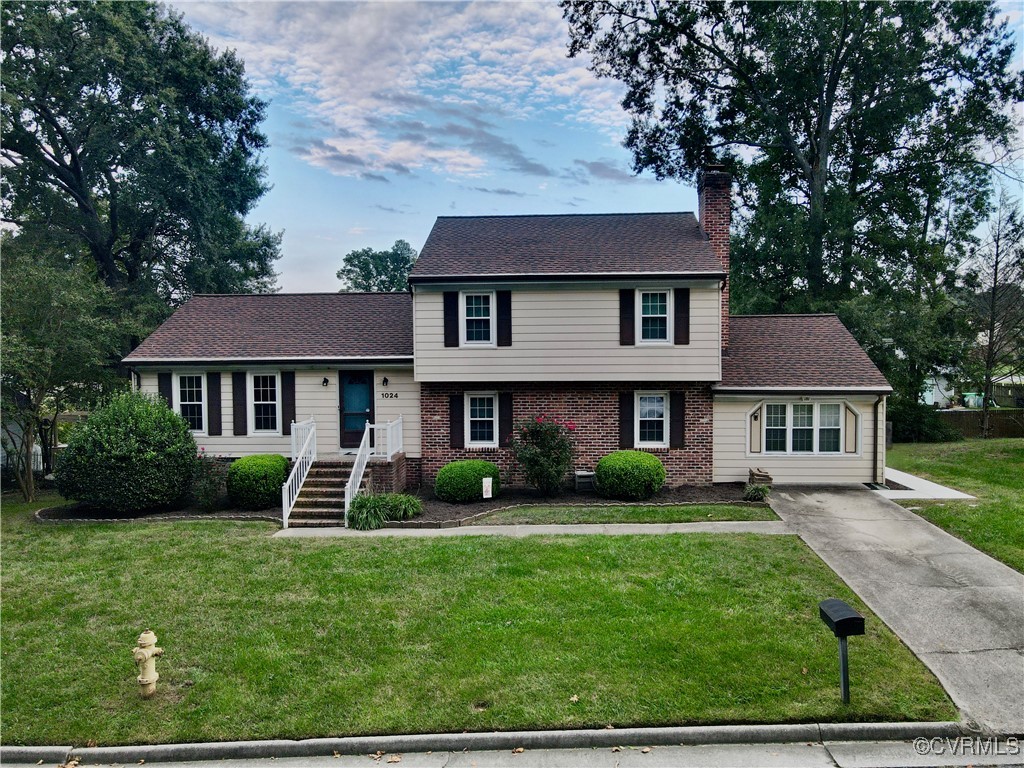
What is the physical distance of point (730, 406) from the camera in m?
14.2

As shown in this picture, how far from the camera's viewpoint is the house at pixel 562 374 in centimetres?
1369

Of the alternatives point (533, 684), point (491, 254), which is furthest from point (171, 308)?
point (533, 684)

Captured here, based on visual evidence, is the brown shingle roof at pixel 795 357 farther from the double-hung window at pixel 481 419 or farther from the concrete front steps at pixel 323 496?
the concrete front steps at pixel 323 496

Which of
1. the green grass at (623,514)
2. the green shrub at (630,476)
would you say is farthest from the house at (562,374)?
the green grass at (623,514)

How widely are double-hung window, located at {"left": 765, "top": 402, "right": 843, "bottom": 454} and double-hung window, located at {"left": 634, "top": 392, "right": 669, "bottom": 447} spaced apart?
2590mm

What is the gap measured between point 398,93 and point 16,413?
1411cm

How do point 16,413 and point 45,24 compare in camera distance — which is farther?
point 45,24

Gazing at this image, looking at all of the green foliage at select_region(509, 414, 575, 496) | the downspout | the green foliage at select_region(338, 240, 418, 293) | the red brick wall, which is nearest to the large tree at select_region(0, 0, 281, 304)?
the red brick wall

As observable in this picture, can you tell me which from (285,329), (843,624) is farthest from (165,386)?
(843,624)

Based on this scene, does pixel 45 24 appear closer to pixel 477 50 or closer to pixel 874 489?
pixel 477 50

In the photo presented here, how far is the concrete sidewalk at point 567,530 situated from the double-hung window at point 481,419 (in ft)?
11.9

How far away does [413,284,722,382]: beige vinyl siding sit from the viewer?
13523 millimetres

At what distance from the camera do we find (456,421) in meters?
14.5

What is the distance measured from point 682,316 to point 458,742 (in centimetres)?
1102
